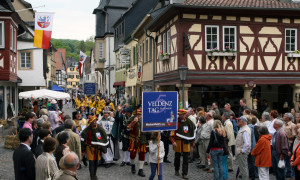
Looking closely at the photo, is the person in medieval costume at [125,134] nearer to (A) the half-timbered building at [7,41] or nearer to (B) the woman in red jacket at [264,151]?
(B) the woman in red jacket at [264,151]


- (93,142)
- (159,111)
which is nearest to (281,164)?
(159,111)

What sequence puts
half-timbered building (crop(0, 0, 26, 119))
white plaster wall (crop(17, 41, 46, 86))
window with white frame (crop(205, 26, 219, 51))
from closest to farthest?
window with white frame (crop(205, 26, 219, 51)), half-timbered building (crop(0, 0, 26, 119)), white plaster wall (crop(17, 41, 46, 86))

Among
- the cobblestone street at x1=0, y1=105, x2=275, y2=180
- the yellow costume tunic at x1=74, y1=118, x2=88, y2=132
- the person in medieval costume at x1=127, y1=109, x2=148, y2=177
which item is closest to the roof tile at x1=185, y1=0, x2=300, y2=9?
the yellow costume tunic at x1=74, y1=118, x2=88, y2=132

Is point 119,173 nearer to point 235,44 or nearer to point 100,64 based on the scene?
point 235,44

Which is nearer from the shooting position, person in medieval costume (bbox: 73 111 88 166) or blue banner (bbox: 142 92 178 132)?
blue banner (bbox: 142 92 178 132)

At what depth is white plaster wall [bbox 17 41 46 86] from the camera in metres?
26.6

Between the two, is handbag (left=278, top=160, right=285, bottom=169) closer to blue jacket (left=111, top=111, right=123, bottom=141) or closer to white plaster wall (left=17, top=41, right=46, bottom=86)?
blue jacket (left=111, top=111, right=123, bottom=141)

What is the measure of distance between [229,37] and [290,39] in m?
3.53

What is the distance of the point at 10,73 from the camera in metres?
19.7

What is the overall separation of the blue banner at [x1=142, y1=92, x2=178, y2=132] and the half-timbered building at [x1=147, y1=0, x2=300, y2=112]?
9.77 m

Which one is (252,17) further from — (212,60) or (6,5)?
(6,5)

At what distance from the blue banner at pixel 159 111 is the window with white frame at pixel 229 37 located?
35.5 ft

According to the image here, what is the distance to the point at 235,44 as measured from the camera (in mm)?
18531

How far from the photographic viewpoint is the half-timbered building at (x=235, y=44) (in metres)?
18.1
